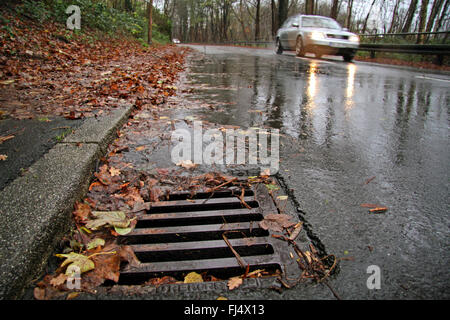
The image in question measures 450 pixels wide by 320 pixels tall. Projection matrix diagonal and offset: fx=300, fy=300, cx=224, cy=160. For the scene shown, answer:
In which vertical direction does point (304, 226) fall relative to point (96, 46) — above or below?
below

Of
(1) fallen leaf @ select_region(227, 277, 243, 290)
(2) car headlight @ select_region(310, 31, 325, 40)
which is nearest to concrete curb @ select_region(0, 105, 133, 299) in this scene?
(1) fallen leaf @ select_region(227, 277, 243, 290)

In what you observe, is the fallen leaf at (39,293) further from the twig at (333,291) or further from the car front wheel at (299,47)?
the car front wheel at (299,47)

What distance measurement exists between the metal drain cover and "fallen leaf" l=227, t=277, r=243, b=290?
A: 0.24 feet

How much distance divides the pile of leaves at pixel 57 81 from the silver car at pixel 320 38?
23.3 feet

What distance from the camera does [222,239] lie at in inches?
55.0

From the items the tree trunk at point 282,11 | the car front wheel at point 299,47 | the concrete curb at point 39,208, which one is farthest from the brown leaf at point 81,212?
the tree trunk at point 282,11

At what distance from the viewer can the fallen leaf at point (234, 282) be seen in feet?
3.49

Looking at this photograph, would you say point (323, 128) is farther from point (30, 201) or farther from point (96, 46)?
point (96, 46)

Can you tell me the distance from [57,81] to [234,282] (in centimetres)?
457

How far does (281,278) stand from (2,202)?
1.23 m

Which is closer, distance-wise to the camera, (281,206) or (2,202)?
(2,202)

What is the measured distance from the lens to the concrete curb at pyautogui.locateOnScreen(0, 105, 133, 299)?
1.02 metres
